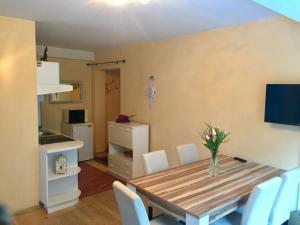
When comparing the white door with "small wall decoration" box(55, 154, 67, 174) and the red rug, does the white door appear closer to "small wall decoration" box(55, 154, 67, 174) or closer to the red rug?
the red rug

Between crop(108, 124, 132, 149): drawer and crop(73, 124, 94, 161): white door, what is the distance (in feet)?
2.96

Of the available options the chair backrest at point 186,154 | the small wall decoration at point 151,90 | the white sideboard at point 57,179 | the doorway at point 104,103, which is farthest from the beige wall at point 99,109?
the chair backrest at point 186,154

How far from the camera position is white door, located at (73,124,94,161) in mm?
5012

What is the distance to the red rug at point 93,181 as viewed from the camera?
374 cm

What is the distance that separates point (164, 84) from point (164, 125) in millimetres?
669

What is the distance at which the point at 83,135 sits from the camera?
16.7 feet

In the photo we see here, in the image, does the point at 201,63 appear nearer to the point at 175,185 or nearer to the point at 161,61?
the point at 161,61

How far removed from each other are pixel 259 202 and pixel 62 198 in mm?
2477

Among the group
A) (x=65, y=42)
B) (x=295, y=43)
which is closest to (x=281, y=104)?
(x=295, y=43)

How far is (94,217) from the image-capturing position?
297 centimetres

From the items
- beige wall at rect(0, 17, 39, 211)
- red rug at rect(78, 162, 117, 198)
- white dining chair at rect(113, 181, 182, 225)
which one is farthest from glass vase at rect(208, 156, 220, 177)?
beige wall at rect(0, 17, 39, 211)

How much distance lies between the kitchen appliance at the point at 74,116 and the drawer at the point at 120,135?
108cm

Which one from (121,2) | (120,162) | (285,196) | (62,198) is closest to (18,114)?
(62,198)

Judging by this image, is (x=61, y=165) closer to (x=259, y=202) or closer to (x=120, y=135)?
(x=120, y=135)
